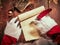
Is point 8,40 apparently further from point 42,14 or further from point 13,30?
point 42,14

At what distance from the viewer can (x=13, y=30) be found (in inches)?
47.9

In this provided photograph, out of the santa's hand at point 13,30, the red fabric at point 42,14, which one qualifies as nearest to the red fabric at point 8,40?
the santa's hand at point 13,30

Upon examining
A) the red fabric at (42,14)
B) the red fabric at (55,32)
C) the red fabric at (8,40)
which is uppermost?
the red fabric at (42,14)

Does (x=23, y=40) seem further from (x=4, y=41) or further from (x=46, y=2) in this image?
(x=46, y=2)

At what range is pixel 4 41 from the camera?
1.17m

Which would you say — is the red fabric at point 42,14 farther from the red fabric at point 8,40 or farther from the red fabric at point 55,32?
the red fabric at point 8,40

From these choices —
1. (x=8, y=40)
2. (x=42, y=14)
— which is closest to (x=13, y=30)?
(x=8, y=40)

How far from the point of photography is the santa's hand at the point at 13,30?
120 cm

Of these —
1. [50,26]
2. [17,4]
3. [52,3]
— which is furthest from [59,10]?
[17,4]

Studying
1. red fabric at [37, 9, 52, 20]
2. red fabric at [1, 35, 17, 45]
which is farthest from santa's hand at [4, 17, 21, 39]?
red fabric at [37, 9, 52, 20]

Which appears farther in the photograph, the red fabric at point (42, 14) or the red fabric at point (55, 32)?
the red fabric at point (42, 14)

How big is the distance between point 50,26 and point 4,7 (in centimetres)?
42

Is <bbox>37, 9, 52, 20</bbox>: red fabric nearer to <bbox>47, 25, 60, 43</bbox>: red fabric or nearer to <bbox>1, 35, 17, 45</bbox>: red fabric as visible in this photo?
<bbox>47, 25, 60, 43</bbox>: red fabric

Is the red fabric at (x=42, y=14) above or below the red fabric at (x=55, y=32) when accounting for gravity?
above
